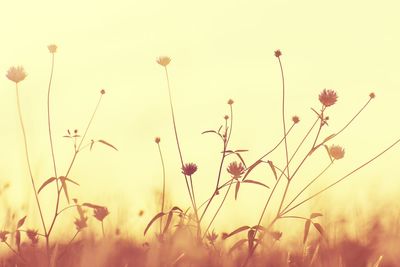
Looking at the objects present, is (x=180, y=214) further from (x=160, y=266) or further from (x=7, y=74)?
(x=7, y=74)

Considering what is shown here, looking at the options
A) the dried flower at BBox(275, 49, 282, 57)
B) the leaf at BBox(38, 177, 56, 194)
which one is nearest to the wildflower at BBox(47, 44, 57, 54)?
the leaf at BBox(38, 177, 56, 194)

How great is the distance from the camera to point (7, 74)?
4.10m

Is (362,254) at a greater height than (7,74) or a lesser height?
lesser

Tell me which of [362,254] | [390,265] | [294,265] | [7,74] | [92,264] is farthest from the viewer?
[390,265]

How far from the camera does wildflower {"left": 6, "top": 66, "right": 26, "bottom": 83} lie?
13.2 ft

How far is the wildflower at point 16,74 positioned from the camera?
159 inches

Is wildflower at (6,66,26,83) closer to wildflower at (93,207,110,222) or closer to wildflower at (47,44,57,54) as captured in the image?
wildflower at (47,44,57,54)

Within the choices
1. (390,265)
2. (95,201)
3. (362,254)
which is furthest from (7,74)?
(390,265)

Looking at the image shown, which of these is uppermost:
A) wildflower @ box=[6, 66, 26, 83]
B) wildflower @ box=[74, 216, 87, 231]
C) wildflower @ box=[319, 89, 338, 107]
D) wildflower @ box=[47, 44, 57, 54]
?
wildflower @ box=[47, 44, 57, 54]

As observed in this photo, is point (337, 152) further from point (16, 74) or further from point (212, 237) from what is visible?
point (16, 74)

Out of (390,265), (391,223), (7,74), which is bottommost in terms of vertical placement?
(390,265)

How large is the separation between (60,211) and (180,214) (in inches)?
23.9

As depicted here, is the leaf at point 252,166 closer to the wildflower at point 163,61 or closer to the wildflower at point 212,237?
the wildflower at point 212,237

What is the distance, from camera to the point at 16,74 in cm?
405
